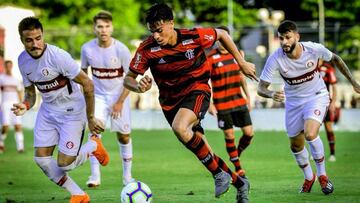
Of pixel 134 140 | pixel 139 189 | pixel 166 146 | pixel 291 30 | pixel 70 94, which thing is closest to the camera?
pixel 139 189

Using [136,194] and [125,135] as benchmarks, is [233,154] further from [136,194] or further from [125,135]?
[136,194]

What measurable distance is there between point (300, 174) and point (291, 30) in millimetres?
4049

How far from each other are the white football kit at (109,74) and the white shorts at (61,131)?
2984 millimetres

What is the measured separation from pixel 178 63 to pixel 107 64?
13.4 feet

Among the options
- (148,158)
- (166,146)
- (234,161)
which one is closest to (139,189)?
(234,161)

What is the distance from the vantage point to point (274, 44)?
171 feet

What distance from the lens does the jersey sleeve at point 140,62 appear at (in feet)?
37.4

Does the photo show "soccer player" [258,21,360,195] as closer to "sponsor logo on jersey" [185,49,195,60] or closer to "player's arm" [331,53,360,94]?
"player's arm" [331,53,360,94]

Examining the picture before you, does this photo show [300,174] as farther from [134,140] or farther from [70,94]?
[134,140]

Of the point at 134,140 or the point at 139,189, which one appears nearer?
the point at 139,189

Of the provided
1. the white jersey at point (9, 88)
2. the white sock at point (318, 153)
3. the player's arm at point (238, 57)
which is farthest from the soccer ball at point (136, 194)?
the white jersey at point (9, 88)

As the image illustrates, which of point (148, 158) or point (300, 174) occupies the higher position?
point (300, 174)

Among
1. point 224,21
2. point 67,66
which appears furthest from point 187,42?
point 224,21

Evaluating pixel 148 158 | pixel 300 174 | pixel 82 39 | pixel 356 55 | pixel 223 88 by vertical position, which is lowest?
pixel 356 55
